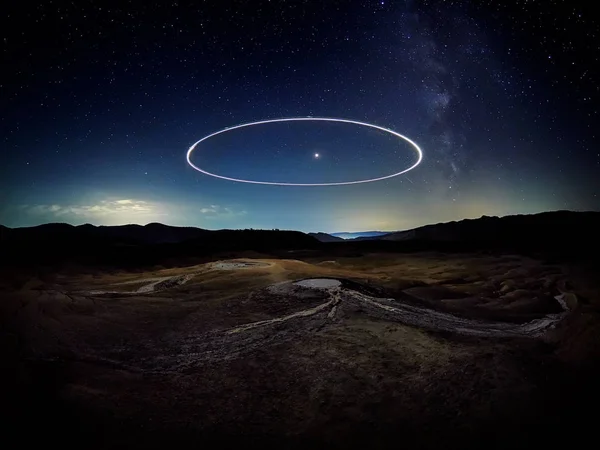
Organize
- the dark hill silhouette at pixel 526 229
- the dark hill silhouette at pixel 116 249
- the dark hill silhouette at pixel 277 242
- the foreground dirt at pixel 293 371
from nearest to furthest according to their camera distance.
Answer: the foreground dirt at pixel 293 371 < the dark hill silhouette at pixel 116 249 < the dark hill silhouette at pixel 277 242 < the dark hill silhouette at pixel 526 229

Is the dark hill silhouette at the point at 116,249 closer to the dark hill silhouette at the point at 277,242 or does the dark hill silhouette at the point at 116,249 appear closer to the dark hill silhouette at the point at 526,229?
the dark hill silhouette at the point at 277,242

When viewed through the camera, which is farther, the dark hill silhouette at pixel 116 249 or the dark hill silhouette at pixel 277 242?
the dark hill silhouette at pixel 277 242

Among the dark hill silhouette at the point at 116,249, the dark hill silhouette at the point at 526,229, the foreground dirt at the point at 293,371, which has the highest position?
the dark hill silhouette at the point at 526,229

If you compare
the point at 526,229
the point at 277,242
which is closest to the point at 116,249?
the point at 277,242

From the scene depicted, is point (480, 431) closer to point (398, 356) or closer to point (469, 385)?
point (469, 385)

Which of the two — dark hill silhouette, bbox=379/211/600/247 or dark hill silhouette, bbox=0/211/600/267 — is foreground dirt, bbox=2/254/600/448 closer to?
dark hill silhouette, bbox=0/211/600/267

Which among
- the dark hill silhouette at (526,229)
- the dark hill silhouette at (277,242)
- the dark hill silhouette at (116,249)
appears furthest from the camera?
the dark hill silhouette at (526,229)

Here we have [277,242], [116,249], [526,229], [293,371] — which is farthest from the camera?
[277,242]

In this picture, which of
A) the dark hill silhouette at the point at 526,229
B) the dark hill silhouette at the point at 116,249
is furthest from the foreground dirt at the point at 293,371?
the dark hill silhouette at the point at 526,229

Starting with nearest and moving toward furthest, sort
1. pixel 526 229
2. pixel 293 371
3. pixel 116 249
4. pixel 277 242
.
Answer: pixel 293 371, pixel 116 249, pixel 526 229, pixel 277 242

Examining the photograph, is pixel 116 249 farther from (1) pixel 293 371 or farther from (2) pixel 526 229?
(2) pixel 526 229
